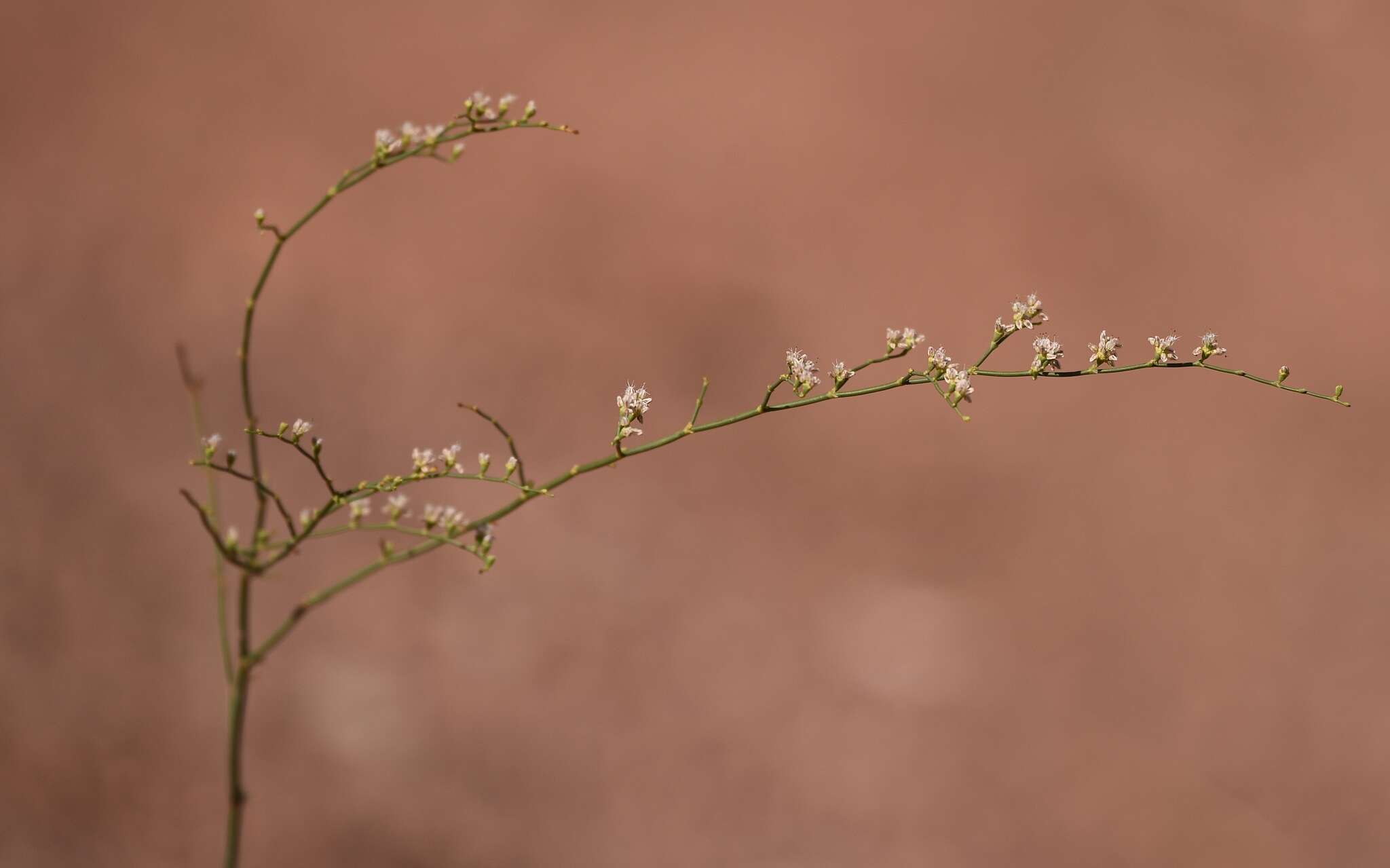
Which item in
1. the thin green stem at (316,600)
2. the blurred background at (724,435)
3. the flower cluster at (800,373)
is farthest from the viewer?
the blurred background at (724,435)

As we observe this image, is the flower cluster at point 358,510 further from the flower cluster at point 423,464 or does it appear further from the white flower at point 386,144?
the white flower at point 386,144

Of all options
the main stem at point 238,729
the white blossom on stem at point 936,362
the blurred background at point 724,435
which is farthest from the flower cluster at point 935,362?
the blurred background at point 724,435

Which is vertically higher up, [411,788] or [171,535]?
[171,535]

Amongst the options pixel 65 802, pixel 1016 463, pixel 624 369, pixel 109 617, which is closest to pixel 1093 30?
pixel 1016 463

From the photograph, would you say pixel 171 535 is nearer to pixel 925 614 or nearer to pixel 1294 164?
pixel 925 614

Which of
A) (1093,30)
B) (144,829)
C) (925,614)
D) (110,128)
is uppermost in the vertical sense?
(1093,30)

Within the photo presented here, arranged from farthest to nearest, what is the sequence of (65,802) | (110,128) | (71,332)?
(110,128), (71,332), (65,802)

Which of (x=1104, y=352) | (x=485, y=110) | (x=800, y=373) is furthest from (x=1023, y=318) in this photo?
(x=485, y=110)

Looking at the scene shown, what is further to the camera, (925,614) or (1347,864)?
(925,614)
